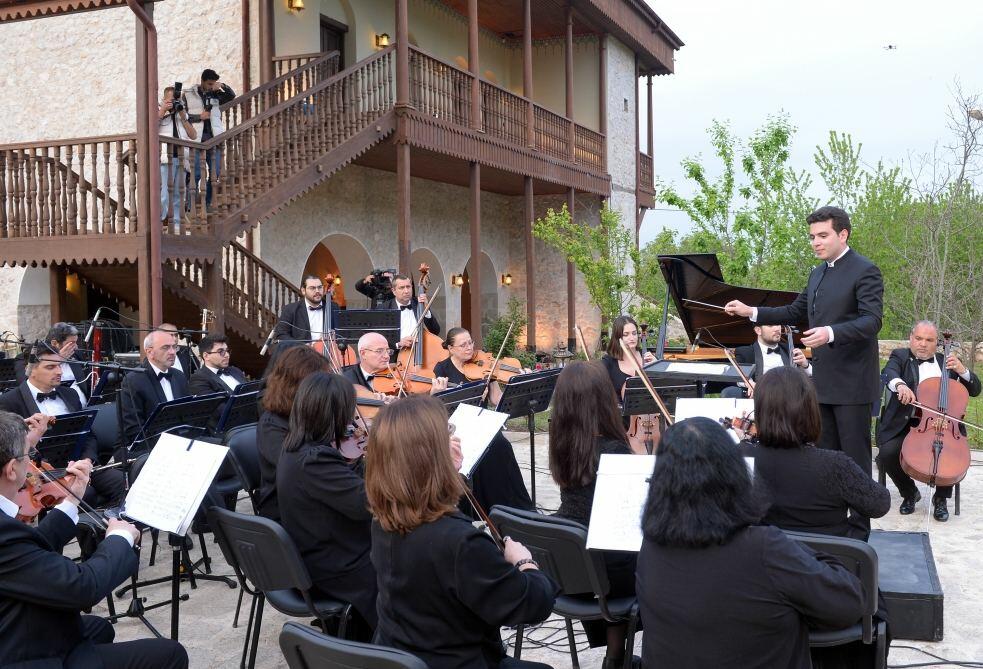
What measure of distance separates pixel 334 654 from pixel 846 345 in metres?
3.95

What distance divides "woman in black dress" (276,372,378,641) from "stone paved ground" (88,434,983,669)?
3.07 feet

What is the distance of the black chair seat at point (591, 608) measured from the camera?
3.61 meters

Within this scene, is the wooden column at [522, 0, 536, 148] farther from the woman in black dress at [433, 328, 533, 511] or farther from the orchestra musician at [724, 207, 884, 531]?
the woman in black dress at [433, 328, 533, 511]

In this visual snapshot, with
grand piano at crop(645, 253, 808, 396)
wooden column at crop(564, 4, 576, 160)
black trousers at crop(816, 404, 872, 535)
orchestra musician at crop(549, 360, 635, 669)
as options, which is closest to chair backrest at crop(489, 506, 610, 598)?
orchestra musician at crop(549, 360, 635, 669)

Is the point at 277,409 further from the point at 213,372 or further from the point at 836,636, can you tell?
the point at 213,372

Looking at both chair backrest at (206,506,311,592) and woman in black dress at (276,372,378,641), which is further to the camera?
woman in black dress at (276,372,378,641)

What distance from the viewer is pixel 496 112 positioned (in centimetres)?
1694

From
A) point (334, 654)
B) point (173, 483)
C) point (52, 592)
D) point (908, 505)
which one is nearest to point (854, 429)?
point (908, 505)

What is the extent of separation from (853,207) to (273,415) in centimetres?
2110

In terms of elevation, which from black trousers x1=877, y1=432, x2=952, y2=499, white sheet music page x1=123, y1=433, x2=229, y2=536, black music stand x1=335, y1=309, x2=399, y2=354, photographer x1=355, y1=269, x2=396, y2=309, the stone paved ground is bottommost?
the stone paved ground

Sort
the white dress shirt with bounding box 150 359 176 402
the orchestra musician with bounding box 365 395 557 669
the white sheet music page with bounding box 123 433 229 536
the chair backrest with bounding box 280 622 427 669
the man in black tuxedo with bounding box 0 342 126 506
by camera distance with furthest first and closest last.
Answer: the white dress shirt with bounding box 150 359 176 402, the man in black tuxedo with bounding box 0 342 126 506, the white sheet music page with bounding box 123 433 229 536, the orchestra musician with bounding box 365 395 557 669, the chair backrest with bounding box 280 622 427 669

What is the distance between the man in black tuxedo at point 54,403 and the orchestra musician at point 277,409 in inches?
71.4

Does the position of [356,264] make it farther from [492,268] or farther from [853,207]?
[853,207]

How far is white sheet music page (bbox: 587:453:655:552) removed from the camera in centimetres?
321
